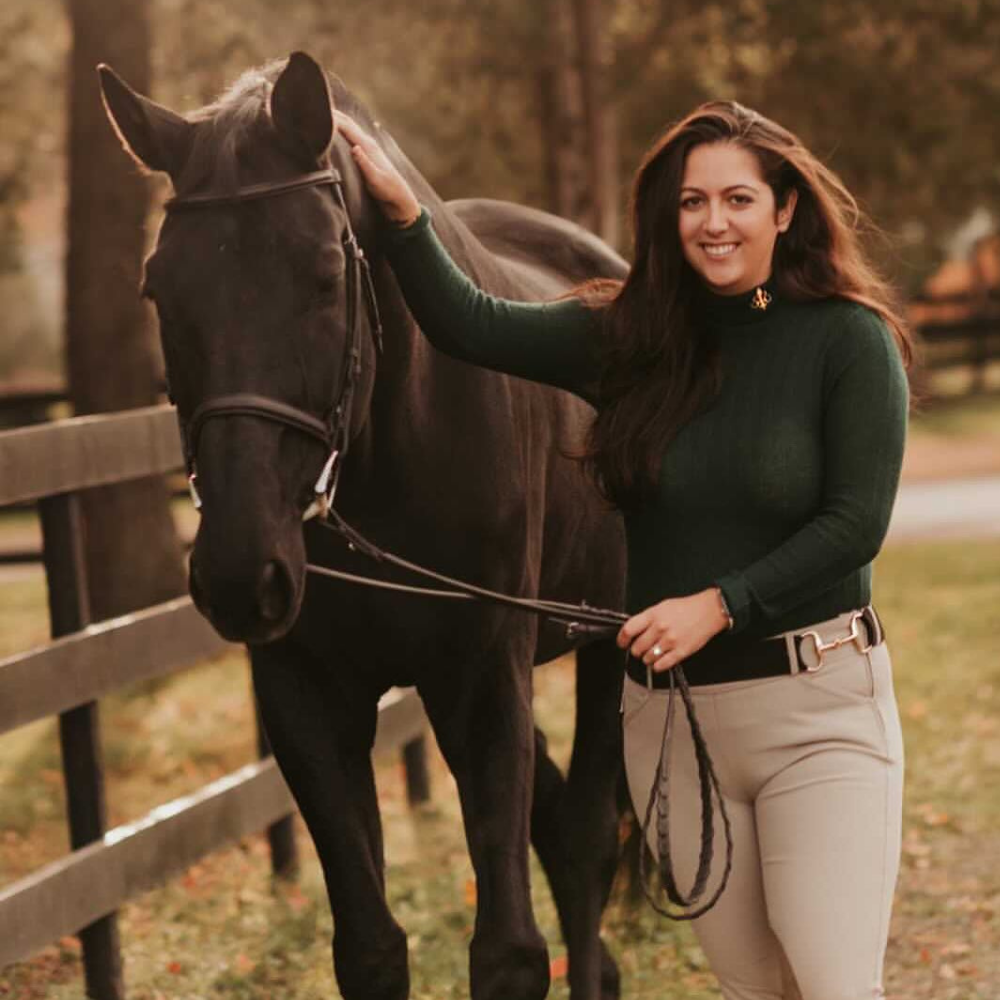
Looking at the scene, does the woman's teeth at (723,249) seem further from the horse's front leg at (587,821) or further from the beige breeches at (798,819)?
the horse's front leg at (587,821)

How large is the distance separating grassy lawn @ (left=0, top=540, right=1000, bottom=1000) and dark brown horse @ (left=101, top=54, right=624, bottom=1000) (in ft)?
1.87

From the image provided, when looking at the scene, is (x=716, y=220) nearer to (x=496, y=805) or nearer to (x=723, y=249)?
(x=723, y=249)

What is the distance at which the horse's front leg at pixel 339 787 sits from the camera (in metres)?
3.98

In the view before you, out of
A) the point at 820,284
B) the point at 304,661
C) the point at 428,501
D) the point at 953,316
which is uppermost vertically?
the point at 820,284

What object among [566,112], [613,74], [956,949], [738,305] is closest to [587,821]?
[956,949]

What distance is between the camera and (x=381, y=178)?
11.9 ft

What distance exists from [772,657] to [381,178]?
112cm

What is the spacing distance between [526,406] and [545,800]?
1.41 metres

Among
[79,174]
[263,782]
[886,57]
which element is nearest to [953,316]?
[886,57]

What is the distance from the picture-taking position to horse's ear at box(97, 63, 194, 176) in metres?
3.43

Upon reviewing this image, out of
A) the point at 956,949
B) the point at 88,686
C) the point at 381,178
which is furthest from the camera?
the point at 956,949

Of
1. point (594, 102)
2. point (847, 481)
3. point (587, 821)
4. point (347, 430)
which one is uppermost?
point (594, 102)

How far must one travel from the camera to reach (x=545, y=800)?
17.3ft

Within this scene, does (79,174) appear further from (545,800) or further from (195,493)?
(195,493)
